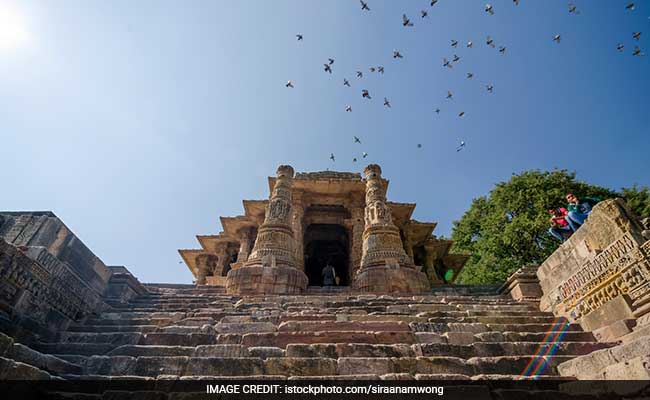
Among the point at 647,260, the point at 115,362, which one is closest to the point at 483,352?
the point at 647,260

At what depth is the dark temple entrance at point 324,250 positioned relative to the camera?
56.3ft

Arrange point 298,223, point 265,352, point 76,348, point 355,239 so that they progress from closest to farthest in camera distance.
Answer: point 265,352, point 76,348, point 355,239, point 298,223

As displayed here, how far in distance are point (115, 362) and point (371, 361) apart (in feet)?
8.54

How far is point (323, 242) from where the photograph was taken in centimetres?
1841

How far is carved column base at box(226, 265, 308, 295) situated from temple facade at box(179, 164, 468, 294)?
24 mm

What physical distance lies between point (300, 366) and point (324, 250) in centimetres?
1559

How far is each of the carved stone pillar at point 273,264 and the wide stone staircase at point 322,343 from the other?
2.01m

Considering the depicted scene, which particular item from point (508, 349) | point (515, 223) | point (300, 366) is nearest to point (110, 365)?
point (300, 366)

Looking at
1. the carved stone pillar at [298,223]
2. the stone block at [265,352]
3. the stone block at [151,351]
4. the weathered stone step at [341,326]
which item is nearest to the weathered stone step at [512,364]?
the weathered stone step at [341,326]

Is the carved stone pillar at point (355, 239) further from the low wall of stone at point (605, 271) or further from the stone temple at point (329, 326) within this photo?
the low wall of stone at point (605, 271)

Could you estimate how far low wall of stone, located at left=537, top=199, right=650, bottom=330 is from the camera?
11.7 feet

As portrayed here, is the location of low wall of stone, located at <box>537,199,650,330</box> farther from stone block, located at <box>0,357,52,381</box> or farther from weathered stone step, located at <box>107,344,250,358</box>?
stone block, located at <box>0,357,52,381</box>

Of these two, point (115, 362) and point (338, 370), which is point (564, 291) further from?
point (115, 362)

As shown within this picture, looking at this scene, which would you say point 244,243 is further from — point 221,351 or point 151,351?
point 221,351
